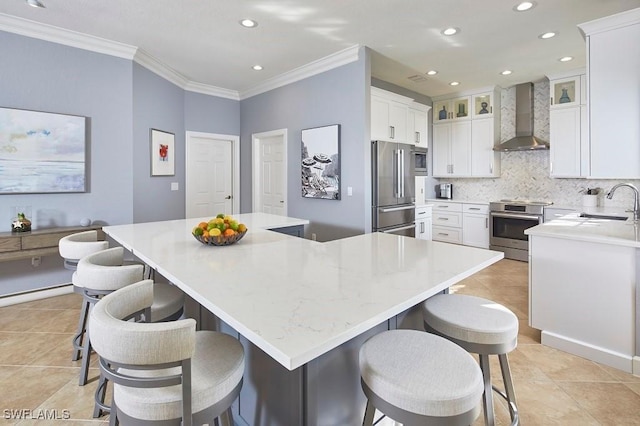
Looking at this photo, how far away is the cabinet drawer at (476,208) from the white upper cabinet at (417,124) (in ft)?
4.16

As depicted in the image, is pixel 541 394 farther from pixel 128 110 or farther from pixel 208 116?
pixel 208 116

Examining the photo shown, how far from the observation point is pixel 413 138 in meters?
5.22

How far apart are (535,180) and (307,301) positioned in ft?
18.4

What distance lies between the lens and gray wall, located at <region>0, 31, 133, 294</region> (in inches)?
131

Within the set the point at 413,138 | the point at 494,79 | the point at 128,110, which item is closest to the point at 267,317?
the point at 128,110

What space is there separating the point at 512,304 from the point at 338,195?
2229 millimetres

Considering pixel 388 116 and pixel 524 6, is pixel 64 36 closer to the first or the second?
pixel 388 116

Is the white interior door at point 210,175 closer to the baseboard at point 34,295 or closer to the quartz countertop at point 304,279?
the baseboard at point 34,295

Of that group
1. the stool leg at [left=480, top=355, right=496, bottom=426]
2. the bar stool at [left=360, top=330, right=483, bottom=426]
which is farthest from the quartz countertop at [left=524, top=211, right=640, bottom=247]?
the bar stool at [left=360, top=330, right=483, bottom=426]

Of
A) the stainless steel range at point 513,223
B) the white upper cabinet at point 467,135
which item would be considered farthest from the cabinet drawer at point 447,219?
the white upper cabinet at point 467,135

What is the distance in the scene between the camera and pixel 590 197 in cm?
471

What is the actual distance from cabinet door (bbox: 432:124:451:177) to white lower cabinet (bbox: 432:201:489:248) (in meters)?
0.64

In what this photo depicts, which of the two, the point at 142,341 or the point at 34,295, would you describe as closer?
the point at 142,341

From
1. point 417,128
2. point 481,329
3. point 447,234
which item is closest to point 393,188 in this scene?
point 417,128
